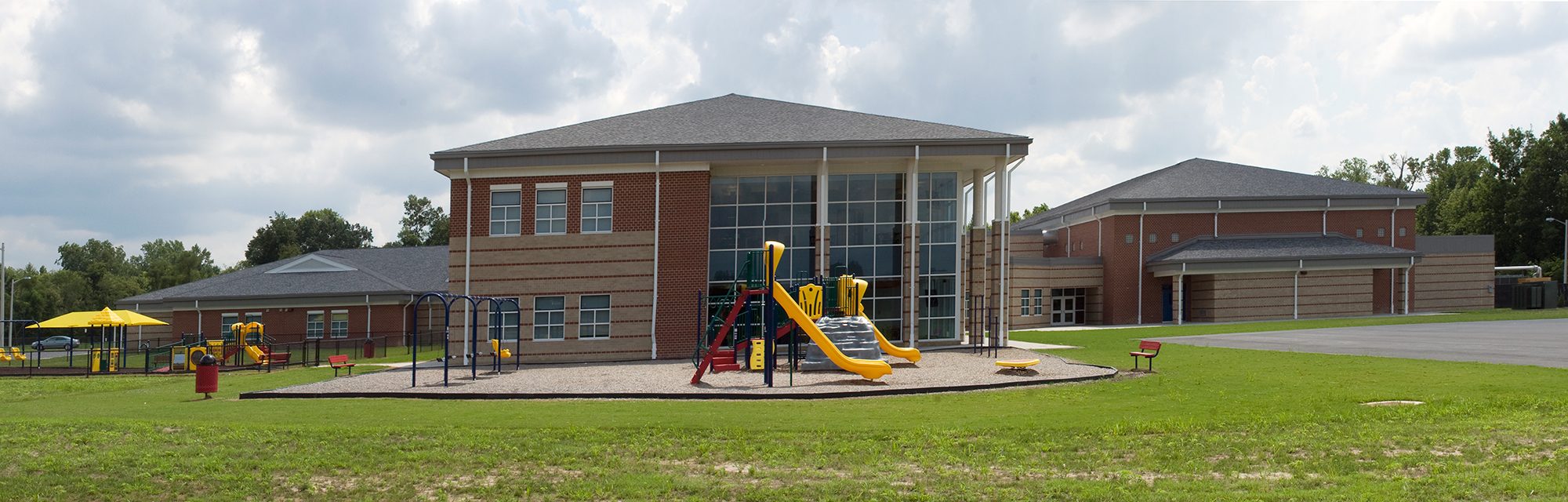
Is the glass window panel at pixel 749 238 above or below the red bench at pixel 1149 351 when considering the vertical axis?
above

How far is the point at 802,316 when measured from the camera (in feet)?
72.9

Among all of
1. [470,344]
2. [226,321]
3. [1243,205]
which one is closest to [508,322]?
[470,344]

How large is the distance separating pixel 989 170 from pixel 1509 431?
73.0 ft

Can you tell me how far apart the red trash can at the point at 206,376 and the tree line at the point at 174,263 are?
72.4 m

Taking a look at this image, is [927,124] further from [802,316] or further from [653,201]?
[802,316]

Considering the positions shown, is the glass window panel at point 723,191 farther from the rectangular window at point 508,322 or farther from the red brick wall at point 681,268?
the rectangular window at point 508,322

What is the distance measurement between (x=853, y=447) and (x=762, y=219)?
2074 centimetres

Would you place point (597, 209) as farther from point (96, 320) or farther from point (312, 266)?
point (312, 266)

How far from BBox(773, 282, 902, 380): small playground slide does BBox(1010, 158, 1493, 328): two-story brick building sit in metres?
31.5

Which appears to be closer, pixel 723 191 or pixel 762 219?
pixel 762 219

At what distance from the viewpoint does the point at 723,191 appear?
33.1 m

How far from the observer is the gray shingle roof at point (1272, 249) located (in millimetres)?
49219

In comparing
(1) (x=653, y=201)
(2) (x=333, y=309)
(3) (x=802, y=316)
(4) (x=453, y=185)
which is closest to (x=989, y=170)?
(1) (x=653, y=201)

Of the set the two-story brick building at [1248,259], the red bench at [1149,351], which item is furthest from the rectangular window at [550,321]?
the two-story brick building at [1248,259]
